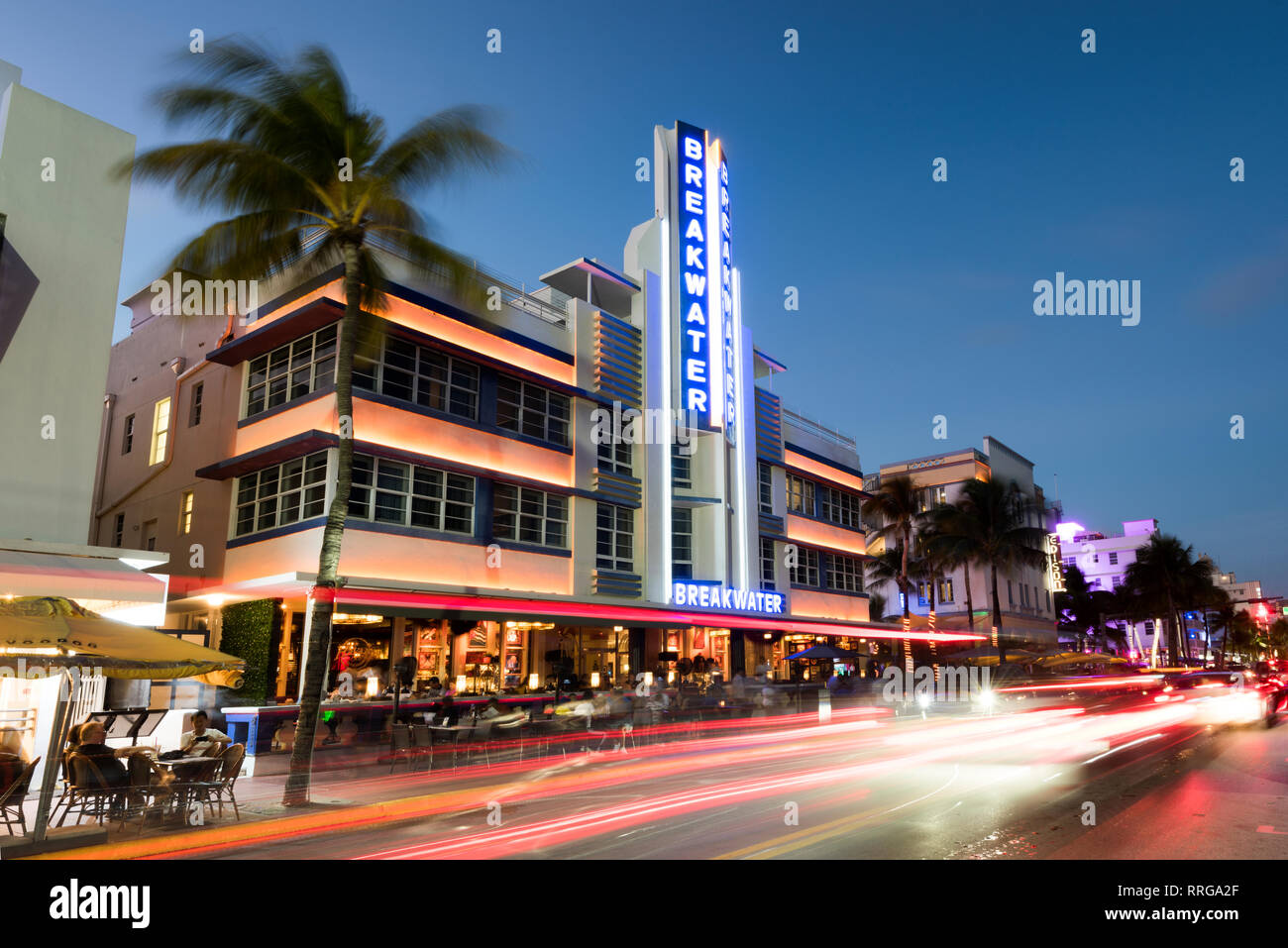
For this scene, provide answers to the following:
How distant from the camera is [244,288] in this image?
2245 cm

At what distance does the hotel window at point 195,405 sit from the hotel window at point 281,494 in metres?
3.33

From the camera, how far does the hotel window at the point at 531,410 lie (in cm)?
2889

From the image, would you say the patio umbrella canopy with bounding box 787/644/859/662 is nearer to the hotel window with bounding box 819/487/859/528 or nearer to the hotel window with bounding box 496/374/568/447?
the hotel window with bounding box 819/487/859/528

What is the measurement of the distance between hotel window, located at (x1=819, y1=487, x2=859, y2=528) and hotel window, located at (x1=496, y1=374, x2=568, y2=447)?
727 inches

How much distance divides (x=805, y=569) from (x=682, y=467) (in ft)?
33.5

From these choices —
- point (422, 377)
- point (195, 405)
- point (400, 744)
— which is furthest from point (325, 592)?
point (195, 405)

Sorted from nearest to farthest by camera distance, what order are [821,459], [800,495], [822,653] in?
1. [822,653]
2. [800,495]
3. [821,459]

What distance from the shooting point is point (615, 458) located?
107 ft

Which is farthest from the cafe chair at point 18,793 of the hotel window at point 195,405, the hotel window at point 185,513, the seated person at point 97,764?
the hotel window at point 195,405

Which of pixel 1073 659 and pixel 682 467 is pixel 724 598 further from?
pixel 1073 659

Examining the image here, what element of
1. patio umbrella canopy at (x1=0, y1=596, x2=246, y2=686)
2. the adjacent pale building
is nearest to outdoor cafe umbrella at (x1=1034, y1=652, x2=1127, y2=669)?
the adjacent pale building

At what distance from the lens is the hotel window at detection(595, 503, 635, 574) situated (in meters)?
31.7
